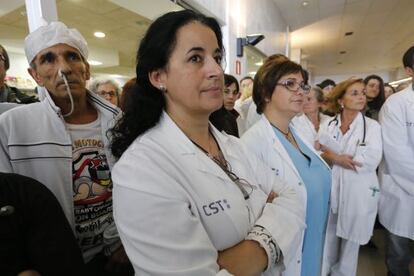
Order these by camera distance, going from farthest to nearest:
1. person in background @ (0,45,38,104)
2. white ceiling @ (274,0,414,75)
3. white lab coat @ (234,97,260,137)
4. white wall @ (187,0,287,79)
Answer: white ceiling @ (274,0,414,75), white wall @ (187,0,287,79), white lab coat @ (234,97,260,137), person in background @ (0,45,38,104)

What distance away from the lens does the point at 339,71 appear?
48.0ft

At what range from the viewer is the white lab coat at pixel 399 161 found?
177cm

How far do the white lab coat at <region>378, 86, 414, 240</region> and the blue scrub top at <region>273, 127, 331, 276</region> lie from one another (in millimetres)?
822

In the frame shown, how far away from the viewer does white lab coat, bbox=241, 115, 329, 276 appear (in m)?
1.18

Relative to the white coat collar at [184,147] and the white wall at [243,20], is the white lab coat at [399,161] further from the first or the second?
the white wall at [243,20]

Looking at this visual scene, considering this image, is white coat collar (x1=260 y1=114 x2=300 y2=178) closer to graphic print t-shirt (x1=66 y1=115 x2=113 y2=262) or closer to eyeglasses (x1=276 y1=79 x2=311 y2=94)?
eyeglasses (x1=276 y1=79 x2=311 y2=94)

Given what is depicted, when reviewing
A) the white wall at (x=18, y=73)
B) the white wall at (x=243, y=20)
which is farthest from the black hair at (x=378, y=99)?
the white wall at (x=18, y=73)

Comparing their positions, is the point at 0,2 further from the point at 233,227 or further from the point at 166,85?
the point at 233,227

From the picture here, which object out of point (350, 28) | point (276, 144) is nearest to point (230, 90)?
point (276, 144)

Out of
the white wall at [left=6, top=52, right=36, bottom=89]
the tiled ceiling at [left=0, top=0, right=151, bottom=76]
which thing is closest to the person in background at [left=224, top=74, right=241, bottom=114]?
the tiled ceiling at [left=0, top=0, right=151, bottom=76]

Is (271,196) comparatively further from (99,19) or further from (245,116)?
(99,19)

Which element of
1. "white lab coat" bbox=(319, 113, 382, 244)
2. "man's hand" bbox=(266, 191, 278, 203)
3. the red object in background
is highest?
the red object in background

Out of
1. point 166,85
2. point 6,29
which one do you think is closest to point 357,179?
point 166,85

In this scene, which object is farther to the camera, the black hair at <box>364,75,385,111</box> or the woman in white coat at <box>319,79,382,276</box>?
the black hair at <box>364,75,385,111</box>
